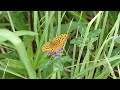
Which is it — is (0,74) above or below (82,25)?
below

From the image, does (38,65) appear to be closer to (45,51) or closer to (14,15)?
(45,51)

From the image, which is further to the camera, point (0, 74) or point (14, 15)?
point (14, 15)
